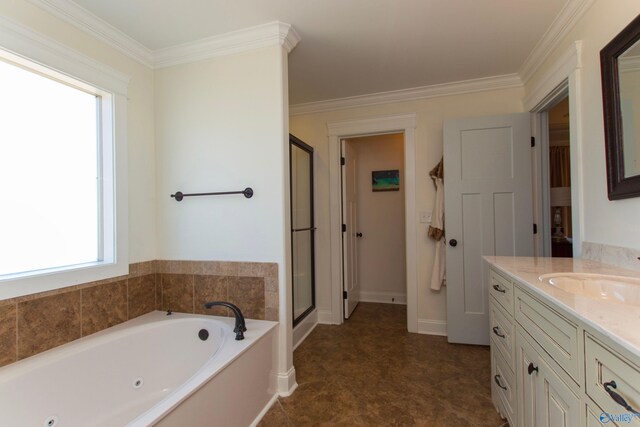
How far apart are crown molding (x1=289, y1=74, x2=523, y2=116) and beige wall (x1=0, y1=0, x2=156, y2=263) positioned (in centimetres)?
149

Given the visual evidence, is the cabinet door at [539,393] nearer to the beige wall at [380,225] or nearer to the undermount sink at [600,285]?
the undermount sink at [600,285]

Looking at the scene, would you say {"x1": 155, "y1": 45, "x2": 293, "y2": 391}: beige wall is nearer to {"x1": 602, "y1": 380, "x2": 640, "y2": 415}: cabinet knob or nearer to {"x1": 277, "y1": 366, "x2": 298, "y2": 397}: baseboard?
{"x1": 277, "y1": 366, "x2": 298, "y2": 397}: baseboard

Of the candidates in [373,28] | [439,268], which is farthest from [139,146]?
[439,268]

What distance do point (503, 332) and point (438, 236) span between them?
130 centimetres

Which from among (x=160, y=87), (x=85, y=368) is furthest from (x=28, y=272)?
(x=160, y=87)

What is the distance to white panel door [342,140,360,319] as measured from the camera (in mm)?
3135

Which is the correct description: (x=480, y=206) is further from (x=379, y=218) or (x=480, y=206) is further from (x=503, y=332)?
(x=379, y=218)

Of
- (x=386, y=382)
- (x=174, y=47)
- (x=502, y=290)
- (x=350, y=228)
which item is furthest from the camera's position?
(x=350, y=228)

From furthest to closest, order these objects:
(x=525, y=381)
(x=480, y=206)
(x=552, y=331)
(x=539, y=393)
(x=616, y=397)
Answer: (x=480, y=206) → (x=525, y=381) → (x=539, y=393) → (x=552, y=331) → (x=616, y=397)

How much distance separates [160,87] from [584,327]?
2.72 meters

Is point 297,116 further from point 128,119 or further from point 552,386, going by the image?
point 552,386

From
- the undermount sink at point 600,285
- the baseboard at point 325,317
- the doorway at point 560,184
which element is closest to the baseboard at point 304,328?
the baseboard at point 325,317

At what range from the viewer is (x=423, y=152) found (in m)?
2.82

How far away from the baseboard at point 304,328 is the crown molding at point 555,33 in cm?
288
